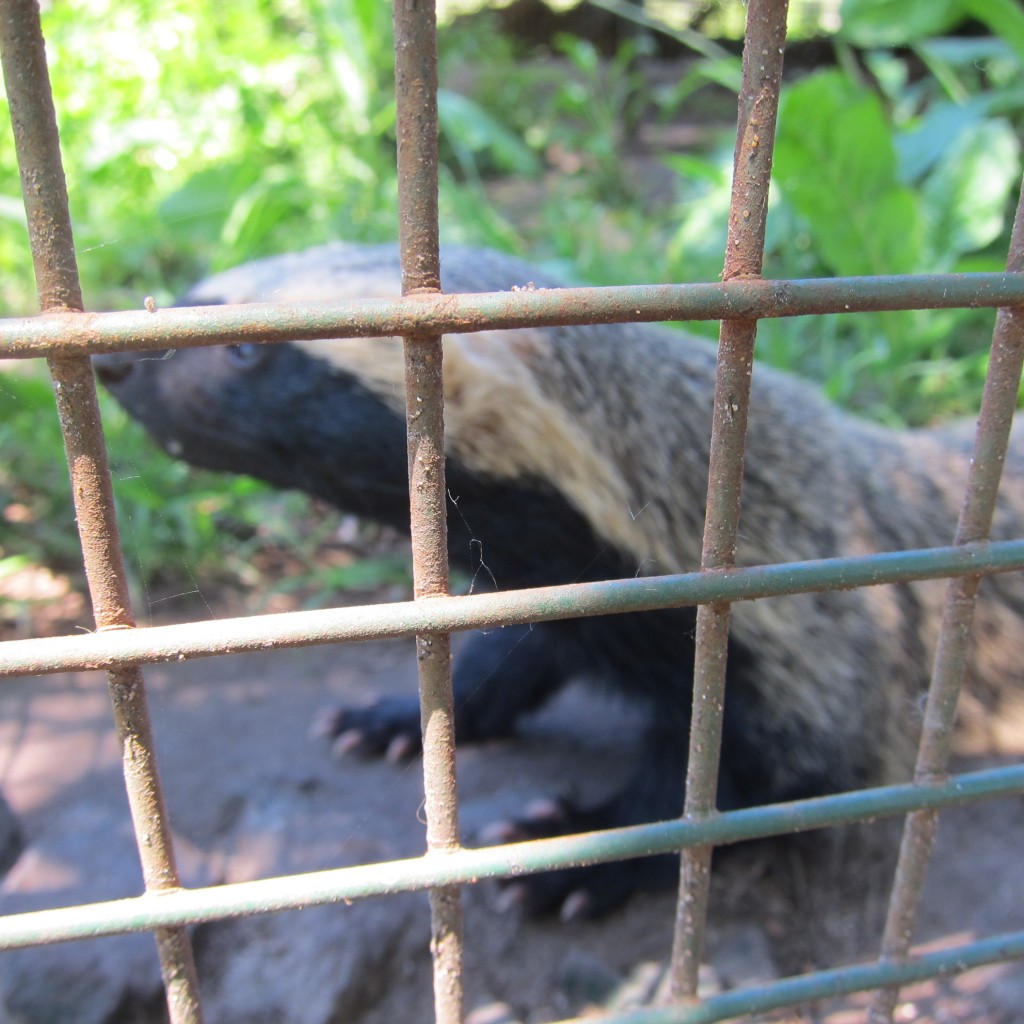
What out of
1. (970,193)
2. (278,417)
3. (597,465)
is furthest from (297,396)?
(970,193)

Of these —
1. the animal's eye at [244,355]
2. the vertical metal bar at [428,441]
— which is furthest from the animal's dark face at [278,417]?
the vertical metal bar at [428,441]

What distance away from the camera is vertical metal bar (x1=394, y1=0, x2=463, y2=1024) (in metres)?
0.74

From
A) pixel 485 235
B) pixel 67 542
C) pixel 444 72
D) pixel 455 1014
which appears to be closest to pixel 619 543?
pixel 455 1014

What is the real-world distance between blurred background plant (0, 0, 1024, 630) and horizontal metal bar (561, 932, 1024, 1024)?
139 cm

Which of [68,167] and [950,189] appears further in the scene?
[68,167]

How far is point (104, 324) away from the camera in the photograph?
2.42ft

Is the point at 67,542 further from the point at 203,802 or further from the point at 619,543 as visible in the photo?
the point at 619,543

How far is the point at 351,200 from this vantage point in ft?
12.9

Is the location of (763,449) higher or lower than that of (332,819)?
higher

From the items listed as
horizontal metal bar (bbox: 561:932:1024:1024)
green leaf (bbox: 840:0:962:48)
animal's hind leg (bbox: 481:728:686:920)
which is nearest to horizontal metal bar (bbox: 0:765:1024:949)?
horizontal metal bar (bbox: 561:932:1024:1024)

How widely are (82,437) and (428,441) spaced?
0.28 m

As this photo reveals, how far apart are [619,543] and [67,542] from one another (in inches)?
71.1

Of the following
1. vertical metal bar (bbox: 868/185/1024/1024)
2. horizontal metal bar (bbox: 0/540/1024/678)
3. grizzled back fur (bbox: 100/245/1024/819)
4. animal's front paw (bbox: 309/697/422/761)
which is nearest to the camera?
horizontal metal bar (bbox: 0/540/1024/678)

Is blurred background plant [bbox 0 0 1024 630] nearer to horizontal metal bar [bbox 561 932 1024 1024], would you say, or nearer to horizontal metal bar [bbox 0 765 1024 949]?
horizontal metal bar [bbox 0 765 1024 949]
